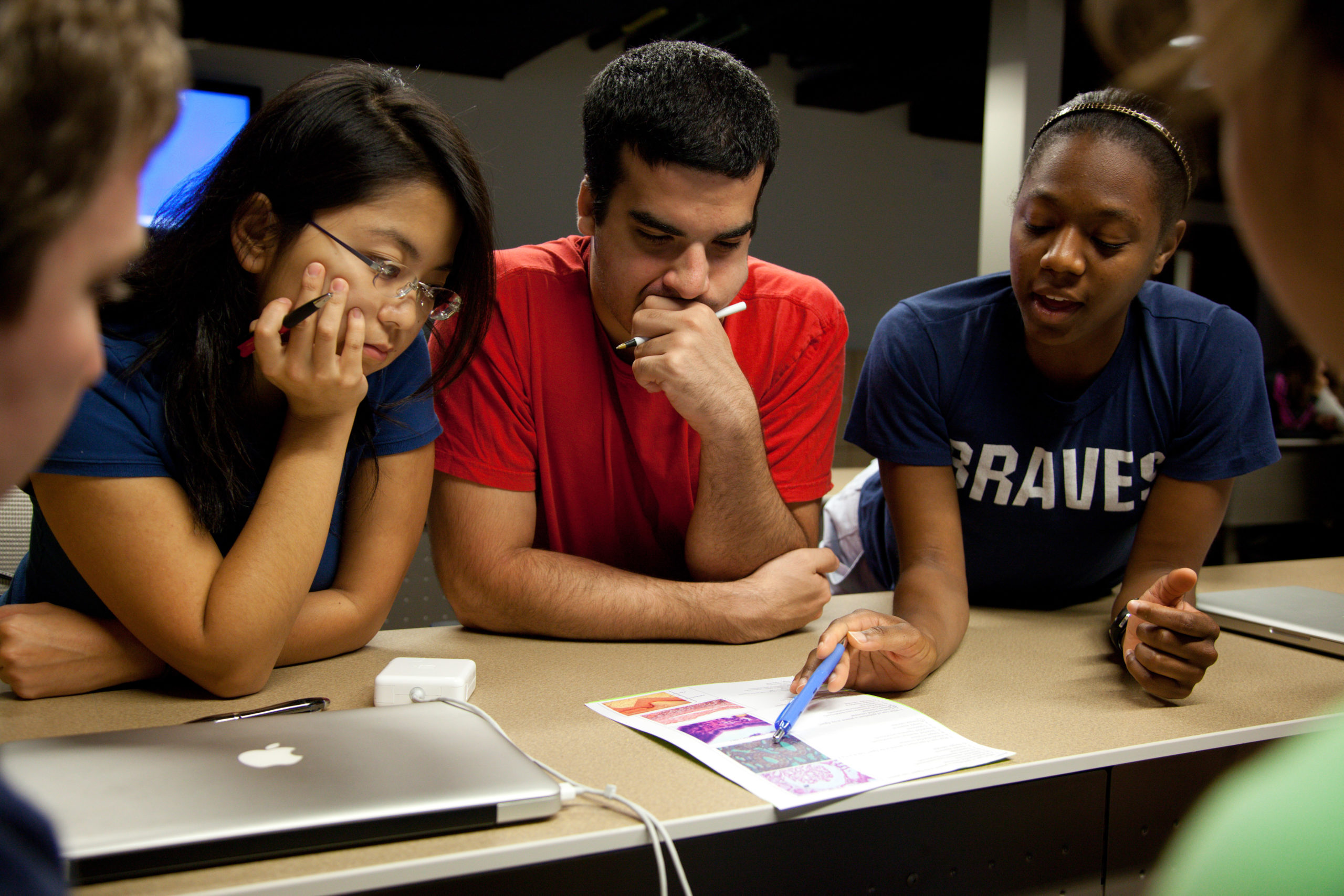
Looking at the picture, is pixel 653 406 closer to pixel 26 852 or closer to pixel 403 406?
pixel 403 406

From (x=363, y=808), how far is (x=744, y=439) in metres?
0.84

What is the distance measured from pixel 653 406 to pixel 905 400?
1.34 ft

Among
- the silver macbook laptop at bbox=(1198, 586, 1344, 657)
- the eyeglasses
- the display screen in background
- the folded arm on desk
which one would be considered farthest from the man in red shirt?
the display screen in background

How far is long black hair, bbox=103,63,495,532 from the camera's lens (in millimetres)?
1107

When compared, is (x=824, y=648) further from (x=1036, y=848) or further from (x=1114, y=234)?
(x=1114, y=234)

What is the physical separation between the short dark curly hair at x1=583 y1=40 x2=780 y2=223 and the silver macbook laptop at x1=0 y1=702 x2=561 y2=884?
2.83ft

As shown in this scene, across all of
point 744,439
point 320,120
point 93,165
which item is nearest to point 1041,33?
point 744,439

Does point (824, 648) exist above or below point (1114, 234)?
below

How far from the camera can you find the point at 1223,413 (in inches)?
57.9

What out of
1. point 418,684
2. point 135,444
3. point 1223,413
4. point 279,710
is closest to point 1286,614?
point 1223,413

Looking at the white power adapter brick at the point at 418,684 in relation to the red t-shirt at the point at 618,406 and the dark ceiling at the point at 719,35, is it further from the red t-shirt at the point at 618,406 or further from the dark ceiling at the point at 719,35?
the dark ceiling at the point at 719,35

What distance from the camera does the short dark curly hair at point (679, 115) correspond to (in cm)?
135

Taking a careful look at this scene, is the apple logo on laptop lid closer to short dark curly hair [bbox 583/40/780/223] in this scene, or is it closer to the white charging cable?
the white charging cable

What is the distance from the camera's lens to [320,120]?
3.83 ft
